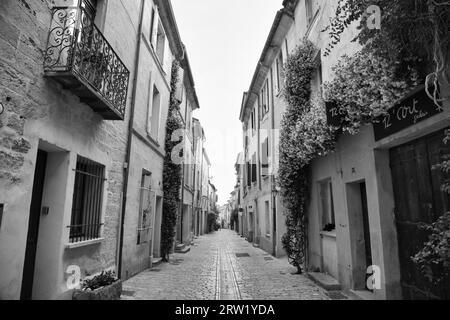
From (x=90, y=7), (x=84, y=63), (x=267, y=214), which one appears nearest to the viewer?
(x=84, y=63)

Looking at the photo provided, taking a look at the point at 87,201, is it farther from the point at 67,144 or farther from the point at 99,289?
the point at 99,289

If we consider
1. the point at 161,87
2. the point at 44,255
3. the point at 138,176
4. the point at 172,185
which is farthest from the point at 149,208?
the point at 44,255

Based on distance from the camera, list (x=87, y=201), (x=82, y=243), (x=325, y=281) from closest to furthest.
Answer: (x=82, y=243), (x=87, y=201), (x=325, y=281)

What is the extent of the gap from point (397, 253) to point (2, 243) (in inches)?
212

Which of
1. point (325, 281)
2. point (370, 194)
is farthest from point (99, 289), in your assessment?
point (370, 194)

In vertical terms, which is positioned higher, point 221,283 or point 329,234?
point 329,234

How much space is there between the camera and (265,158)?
584 inches

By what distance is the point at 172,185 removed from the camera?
1203cm

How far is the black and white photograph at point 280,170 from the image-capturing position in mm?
3551

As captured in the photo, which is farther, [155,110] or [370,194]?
[155,110]

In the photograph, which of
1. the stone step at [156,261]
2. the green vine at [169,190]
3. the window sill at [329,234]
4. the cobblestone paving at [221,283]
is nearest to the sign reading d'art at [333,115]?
the window sill at [329,234]

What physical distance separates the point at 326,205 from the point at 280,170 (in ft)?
5.64

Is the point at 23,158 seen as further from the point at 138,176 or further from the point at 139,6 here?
the point at 139,6

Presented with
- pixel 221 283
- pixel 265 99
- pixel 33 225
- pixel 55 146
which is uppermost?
pixel 265 99
